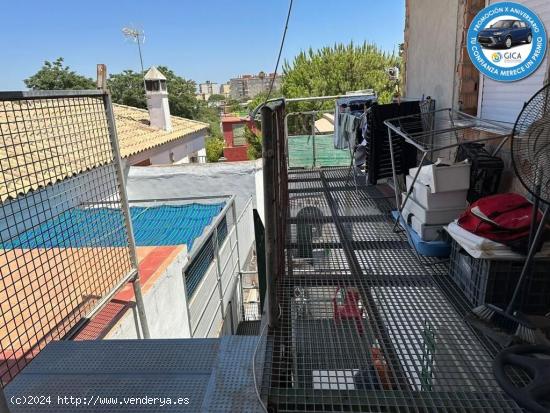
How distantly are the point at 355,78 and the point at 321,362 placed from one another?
23578 millimetres

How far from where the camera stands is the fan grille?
190 cm

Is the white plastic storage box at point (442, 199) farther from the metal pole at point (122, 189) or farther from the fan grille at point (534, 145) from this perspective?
the metal pole at point (122, 189)

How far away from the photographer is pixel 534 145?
1939 mm

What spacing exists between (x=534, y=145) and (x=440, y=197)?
3.52 ft

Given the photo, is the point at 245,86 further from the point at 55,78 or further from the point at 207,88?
the point at 55,78

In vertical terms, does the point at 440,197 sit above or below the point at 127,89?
below

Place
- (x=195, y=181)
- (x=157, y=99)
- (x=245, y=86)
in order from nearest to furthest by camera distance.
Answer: (x=195, y=181) → (x=157, y=99) → (x=245, y=86)

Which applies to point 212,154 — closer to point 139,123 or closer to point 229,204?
point 139,123

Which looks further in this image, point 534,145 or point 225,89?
point 225,89

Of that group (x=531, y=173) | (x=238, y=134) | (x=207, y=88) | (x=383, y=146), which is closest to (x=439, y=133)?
(x=383, y=146)

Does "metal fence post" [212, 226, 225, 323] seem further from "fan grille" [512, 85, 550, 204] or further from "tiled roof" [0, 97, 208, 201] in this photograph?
"fan grille" [512, 85, 550, 204]

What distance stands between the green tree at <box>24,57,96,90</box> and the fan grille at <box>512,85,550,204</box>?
29275mm

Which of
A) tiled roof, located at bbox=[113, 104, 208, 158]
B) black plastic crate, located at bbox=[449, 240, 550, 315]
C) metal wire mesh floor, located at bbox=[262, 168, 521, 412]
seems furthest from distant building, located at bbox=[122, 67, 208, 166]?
black plastic crate, located at bbox=[449, 240, 550, 315]

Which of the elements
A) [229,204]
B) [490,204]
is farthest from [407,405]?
[229,204]
